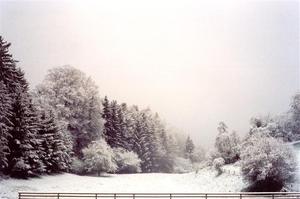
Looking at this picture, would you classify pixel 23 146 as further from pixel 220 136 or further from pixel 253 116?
pixel 253 116

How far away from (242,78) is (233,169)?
148 inches

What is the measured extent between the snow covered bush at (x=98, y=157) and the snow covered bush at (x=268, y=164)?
5.48 metres

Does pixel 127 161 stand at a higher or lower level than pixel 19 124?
lower

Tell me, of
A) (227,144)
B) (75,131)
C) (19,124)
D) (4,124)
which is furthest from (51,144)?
(227,144)

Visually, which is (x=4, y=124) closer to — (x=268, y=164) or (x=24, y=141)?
(x=24, y=141)

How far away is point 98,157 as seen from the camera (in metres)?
22.0

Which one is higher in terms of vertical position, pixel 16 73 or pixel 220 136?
pixel 16 73

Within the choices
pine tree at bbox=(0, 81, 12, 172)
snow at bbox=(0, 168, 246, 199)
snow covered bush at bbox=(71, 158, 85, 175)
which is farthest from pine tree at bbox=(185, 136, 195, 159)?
pine tree at bbox=(0, 81, 12, 172)

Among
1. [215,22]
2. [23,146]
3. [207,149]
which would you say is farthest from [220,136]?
[23,146]

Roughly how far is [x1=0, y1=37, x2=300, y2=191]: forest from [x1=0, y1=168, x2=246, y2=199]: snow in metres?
0.30

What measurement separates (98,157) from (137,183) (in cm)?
192

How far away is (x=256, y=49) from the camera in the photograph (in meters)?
22.2

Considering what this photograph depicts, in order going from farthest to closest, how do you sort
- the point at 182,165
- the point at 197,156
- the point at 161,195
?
the point at 182,165, the point at 197,156, the point at 161,195

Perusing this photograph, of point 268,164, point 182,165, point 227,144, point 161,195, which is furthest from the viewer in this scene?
point 182,165
